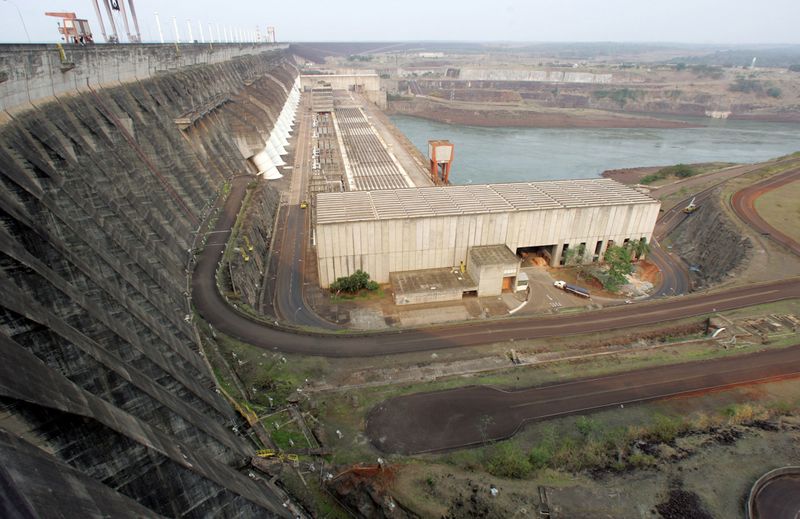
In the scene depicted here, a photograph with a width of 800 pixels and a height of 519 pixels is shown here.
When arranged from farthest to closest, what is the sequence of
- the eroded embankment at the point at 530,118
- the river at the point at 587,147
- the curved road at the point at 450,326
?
the eroded embankment at the point at 530,118 → the river at the point at 587,147 → the curved road at the point at 450,326

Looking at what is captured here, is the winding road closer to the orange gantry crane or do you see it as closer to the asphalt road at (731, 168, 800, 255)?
the asphalt road at (731, 168, 800, 255)

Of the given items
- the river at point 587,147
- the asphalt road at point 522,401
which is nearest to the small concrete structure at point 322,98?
the river at point 587,147

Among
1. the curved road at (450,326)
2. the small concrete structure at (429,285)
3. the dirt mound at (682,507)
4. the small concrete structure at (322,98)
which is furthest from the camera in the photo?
the small concrete structure at (322,98)

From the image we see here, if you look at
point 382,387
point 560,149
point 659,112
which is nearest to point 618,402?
point 382,387

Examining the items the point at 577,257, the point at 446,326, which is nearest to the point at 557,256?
the point at 577,257

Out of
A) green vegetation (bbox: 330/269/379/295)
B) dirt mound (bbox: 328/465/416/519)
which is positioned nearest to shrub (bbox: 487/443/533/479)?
dirt mound (bbox: 328/465/416/519)

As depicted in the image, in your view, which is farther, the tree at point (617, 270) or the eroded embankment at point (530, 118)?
the eroded embankment at point (530, 118)

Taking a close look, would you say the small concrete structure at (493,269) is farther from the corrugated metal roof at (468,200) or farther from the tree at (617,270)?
the tree at (617,270)

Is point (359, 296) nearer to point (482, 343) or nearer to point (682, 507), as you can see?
point (482, 343)
